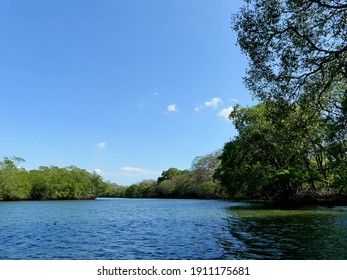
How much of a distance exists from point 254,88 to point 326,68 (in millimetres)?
4647

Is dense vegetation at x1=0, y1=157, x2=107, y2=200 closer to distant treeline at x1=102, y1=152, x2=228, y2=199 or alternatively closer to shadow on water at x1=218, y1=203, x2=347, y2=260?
distant treeline at x1=102, y1=152, x2=228, y2=199

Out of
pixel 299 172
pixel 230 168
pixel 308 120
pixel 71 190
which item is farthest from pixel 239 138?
pixel 71 190

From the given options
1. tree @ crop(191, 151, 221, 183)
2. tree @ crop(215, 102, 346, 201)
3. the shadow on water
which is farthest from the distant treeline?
the shadow on water

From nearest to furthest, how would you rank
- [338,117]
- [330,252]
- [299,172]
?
[330,252]
[338,117]
[299,172]

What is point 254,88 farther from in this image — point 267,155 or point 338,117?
point 267,155

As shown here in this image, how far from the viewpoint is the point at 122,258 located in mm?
15250

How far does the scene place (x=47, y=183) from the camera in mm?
124750

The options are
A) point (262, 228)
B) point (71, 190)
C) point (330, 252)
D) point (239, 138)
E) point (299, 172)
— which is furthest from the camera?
point (71, 190)

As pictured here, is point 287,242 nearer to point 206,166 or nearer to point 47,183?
point 206,166

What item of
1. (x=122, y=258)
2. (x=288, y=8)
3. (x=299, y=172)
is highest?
(x=288, y=8)

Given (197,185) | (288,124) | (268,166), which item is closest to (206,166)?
(197,185)

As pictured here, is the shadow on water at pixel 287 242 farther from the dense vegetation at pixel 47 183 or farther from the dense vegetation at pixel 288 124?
the dense vegetation at pixel 47 183

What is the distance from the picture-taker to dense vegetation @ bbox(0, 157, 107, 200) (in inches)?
4274
